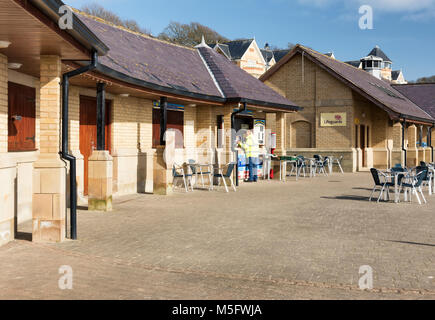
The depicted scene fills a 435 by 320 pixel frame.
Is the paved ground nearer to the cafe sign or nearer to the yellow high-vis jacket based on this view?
the yellow high-vis jacket

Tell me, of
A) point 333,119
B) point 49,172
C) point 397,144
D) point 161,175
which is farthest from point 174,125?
point 397,144

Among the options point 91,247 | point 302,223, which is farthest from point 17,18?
point 302,223

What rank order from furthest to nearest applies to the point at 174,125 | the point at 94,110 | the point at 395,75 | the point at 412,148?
the point at 395,75 < the point at 412,148 < the point at 174,125 < the point at 94,110

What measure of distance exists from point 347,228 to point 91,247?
4.42m

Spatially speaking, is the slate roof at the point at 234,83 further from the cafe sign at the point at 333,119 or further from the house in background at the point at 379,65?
the house in background at the point at 379,65

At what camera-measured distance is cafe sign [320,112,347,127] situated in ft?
83.2

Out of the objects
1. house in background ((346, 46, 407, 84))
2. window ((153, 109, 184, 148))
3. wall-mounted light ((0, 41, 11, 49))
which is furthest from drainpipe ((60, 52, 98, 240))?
house in background ((346, 46, 407, 84))

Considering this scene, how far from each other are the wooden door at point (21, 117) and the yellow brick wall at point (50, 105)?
5.15 ft

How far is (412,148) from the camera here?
2847 centimetres

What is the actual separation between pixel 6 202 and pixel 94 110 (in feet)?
19.7

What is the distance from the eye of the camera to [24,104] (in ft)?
31.2

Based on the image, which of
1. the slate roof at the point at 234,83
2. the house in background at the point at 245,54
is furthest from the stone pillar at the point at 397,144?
the house in background at the point at 245,54

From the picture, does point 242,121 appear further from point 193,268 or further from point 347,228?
point 193,268

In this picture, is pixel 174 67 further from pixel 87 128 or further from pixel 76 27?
pixel 76 27
